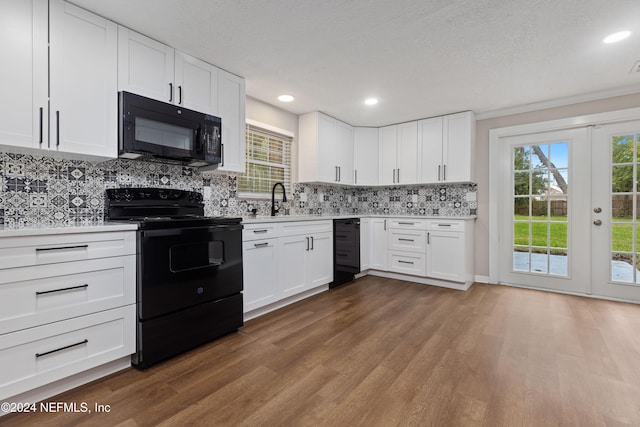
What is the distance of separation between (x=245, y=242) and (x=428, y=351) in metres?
1.68

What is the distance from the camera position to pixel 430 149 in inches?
165

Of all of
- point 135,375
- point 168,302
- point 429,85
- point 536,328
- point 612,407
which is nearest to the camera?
point 612,407

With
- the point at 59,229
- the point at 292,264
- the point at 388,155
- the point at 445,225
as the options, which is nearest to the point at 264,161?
the point at 292,264

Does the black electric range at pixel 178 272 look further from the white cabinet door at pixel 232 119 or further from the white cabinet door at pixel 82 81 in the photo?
the white cabinet door at pixel 232 119

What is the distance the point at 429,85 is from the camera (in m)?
3.11

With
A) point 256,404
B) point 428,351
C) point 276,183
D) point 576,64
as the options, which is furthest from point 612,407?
point 276,183

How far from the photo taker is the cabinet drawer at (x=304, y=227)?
3.07m

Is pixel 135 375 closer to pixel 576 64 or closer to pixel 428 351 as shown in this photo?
pixel 428 351

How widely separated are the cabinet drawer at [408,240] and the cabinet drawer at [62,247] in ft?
10.7

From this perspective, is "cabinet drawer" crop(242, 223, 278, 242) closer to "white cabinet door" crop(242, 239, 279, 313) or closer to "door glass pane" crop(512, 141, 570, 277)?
"white cabinet door" crop(242, 239, 279, 313)

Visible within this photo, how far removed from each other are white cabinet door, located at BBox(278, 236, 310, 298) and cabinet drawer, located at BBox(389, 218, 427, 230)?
4.93 ft

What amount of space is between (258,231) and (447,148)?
9.18ft

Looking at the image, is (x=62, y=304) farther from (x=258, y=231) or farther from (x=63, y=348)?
(x=258, y=231)

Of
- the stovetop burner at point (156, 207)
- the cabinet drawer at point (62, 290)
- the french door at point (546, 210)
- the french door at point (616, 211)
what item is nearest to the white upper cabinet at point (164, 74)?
the stovetop burner at point (156, 207)
